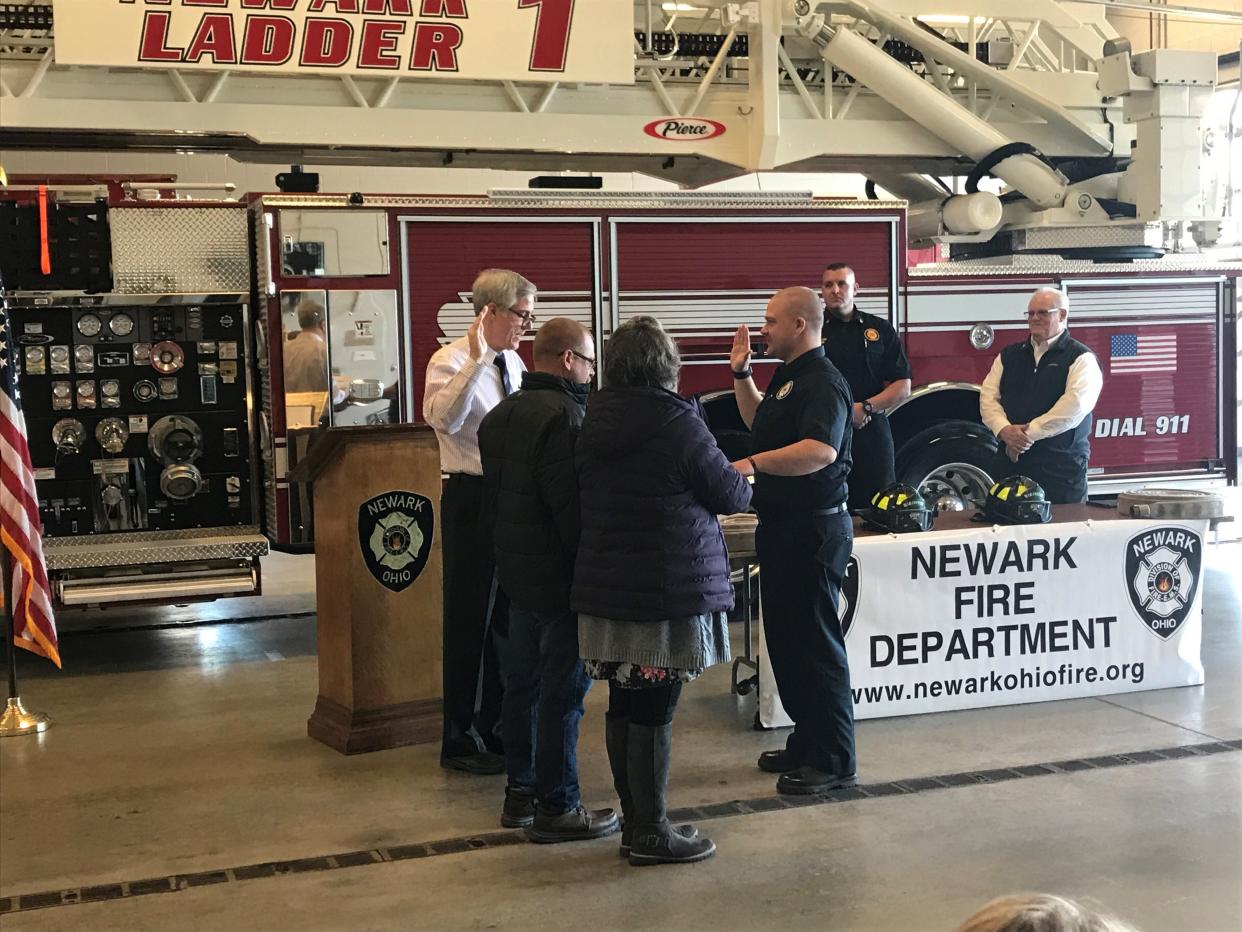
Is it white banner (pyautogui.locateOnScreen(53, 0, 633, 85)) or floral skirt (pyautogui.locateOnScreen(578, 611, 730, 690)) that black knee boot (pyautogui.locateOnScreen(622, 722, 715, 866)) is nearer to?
floral skirt (pyautogui.locateOnScreen(578, 611, 730, 690))

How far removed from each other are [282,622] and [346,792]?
377cm

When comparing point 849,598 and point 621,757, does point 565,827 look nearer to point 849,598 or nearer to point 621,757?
point 621,757

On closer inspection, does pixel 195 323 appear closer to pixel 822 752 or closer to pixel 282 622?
pixel 282 622

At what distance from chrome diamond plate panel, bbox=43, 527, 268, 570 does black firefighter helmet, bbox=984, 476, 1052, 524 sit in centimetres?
370

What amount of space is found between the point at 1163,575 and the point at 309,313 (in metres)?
4.42

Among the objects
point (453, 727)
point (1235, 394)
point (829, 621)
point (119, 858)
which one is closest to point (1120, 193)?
point (1235, 394)

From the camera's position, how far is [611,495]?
14.2ft

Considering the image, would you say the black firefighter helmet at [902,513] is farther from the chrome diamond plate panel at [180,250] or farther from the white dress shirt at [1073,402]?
the chrome diamond plate panel at [180,250]

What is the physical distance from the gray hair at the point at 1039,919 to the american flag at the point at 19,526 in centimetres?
585

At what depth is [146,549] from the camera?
296 inches

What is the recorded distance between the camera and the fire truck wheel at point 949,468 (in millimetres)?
9133

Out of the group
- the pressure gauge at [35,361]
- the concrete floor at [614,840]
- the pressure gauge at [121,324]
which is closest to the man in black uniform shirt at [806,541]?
the concrete floor at [614,840]

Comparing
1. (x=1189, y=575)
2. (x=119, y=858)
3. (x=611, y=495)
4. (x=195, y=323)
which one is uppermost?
(x=195, y=323)

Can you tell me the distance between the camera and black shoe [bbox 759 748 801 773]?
18.0 ft
